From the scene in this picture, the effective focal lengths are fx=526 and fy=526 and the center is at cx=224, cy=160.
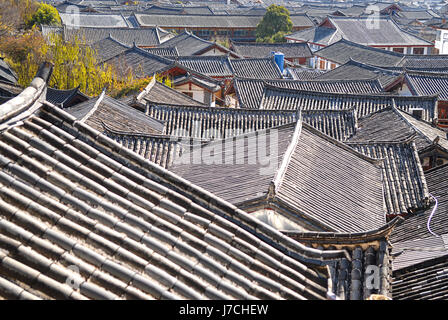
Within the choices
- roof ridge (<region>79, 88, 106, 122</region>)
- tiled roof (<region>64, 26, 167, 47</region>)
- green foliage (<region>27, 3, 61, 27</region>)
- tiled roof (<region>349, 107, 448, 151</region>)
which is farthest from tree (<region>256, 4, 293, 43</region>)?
roof ridge (<region>79, 88, 106, 122</region>)

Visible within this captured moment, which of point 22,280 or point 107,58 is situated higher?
point 22,280

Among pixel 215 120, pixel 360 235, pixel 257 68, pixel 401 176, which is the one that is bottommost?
pixel 257 68

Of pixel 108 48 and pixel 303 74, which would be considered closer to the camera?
pixel 303 74

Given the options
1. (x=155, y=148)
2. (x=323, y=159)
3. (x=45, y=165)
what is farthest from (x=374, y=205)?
(x=45, y=165)

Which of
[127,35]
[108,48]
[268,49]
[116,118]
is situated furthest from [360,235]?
[127,35]

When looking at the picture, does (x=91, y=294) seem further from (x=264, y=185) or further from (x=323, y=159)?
(x=323, y=159)

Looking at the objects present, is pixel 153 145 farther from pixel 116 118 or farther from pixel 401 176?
pixel 401 176

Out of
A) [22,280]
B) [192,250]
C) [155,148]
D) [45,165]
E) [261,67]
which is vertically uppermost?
[45,165]

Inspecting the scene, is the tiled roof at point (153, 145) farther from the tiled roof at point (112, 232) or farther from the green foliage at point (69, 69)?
the green foliage at point (69, 69)
